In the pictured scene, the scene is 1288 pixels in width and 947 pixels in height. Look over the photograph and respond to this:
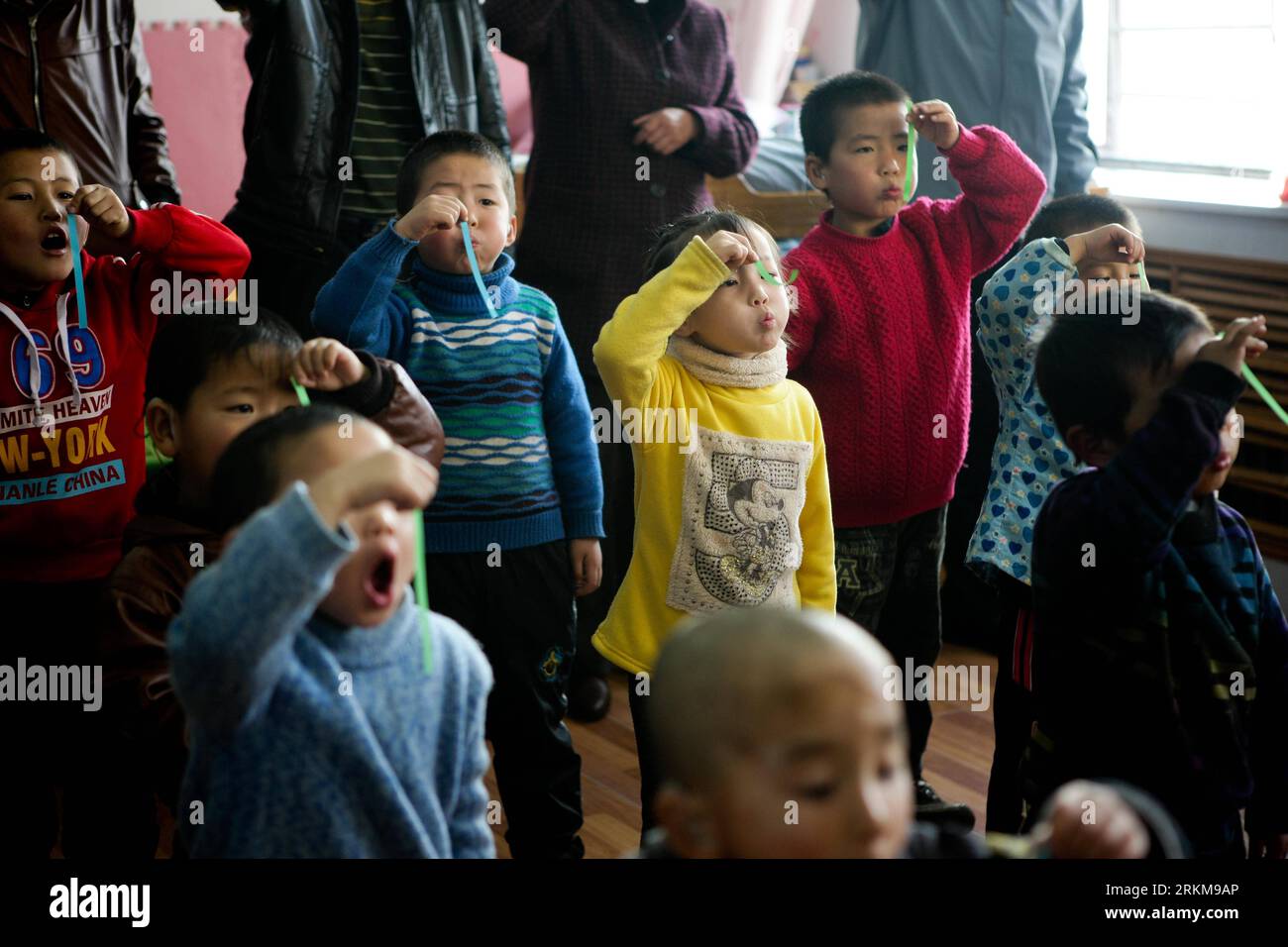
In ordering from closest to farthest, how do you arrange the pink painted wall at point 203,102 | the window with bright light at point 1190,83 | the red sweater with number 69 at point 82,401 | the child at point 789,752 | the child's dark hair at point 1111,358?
the child at point 789,752 → the child's dark hair at point 1111,358 → the red sweater with number 69 at point 82,401 → the pink painted wall at point 203,102 → the window with bright light at point 1190,83

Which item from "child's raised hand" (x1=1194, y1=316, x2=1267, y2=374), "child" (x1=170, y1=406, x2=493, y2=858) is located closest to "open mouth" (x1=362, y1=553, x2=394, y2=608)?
"child" (x1=170, y1=406, x2=493, y2=858)

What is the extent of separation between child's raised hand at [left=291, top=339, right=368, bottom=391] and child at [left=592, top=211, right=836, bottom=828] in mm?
415

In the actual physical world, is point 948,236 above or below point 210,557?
above

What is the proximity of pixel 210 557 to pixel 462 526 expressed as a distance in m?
0.45

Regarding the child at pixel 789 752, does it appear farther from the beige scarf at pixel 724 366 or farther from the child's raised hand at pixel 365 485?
the beige scarf at pixel 724 366

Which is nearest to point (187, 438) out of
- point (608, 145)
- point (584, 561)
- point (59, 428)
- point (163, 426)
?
point (163, 426)

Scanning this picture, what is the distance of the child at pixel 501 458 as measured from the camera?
1.66 m

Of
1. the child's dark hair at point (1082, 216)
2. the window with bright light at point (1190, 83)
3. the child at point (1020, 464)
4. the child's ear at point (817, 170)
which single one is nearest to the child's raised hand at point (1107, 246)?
the child at point (1020, 464)

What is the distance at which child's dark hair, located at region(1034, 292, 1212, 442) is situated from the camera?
4.19 feet
